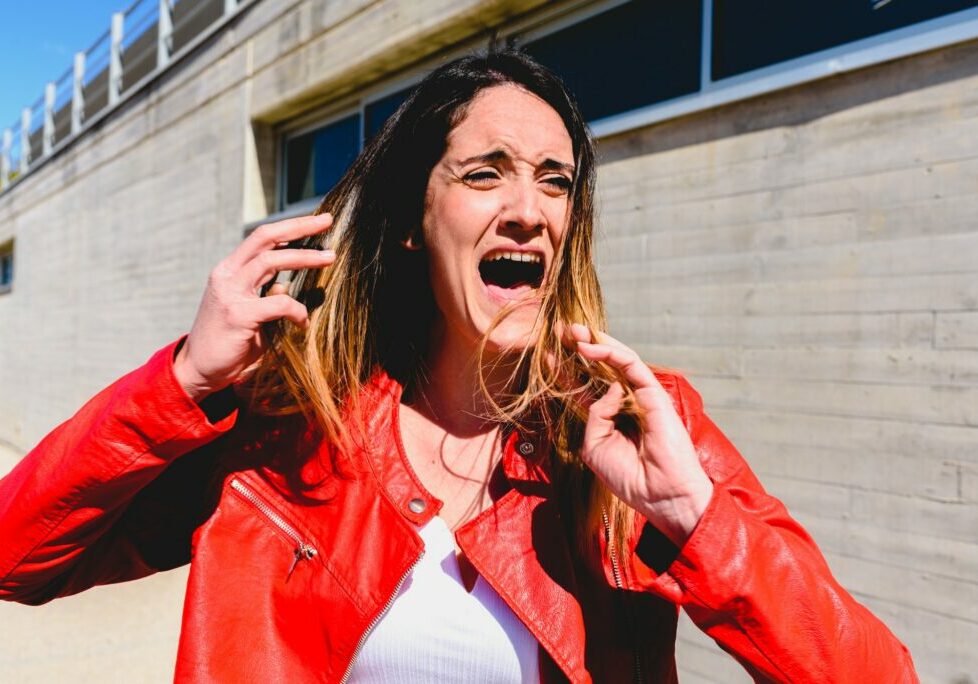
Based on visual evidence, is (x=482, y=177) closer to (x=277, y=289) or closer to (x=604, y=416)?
(x=277, y=289)

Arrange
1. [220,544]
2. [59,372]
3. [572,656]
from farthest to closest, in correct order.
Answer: [59,372] < [220,544] < [572,656]

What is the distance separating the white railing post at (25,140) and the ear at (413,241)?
17564 millimetres

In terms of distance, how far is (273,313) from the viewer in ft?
4.41

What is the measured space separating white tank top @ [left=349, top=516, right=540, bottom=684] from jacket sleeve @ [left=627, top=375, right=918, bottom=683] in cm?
31

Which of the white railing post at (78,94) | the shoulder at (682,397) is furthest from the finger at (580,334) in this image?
the white railing post at (78,94)

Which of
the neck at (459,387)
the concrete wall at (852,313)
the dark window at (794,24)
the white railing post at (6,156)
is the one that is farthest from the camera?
the white railing post at (6,156)

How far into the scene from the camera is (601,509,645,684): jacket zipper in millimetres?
1383

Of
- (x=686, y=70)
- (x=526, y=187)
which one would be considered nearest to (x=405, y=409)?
(x=526, y=187)

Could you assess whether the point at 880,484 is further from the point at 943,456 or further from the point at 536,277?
the point at 536,277

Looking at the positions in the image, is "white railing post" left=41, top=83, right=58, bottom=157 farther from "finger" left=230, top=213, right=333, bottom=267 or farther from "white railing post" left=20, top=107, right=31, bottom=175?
"finger" left=230, top=213, right=333, bottom=267

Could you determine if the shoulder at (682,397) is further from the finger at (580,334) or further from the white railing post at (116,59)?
the white railing post at (116,59)

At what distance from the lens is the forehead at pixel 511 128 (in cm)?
171

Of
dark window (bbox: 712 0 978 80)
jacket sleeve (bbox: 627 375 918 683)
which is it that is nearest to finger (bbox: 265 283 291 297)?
jacket sleeve (bbox: 627 375 918 683)

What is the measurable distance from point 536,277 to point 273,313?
2.40 feet
